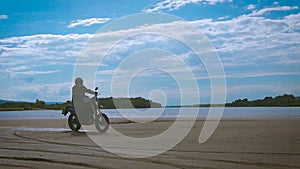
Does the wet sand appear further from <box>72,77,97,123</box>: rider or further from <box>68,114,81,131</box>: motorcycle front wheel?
<box>68,114,81,131</box>: motorcycle front wheel

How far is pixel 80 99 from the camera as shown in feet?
56.2

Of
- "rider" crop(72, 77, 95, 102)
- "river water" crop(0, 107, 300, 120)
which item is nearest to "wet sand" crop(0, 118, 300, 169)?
"rider" crop(72, 77, 95, 102)

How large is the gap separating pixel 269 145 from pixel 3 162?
260 inches

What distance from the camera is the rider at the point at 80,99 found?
17.0 m

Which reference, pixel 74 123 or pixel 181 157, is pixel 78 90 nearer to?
pixel 74 123

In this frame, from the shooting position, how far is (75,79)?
1723 centimetres

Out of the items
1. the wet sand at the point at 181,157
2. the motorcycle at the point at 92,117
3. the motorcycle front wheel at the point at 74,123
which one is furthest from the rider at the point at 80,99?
the wet sand at the point at 181,157

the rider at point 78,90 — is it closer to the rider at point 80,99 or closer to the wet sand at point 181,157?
the rider at point 80,99

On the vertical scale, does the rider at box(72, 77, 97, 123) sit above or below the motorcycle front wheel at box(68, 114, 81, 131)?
above

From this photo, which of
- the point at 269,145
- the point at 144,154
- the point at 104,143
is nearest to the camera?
the point at 144,154

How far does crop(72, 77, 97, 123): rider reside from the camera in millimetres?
17047

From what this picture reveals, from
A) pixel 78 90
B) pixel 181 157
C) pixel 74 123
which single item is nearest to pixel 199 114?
pixel 74 123

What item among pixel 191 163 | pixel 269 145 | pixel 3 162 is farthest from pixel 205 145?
pixel 3 162

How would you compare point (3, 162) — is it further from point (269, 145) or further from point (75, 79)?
point (75, 79)
